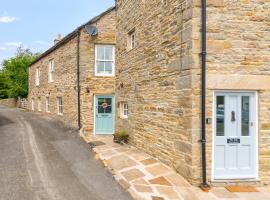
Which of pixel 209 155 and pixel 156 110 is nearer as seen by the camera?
pixel 209 155

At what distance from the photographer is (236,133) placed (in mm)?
7086

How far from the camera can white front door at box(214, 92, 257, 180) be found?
Answer: 23.1ft

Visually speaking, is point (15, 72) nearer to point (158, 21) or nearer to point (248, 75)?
point (158, 21)

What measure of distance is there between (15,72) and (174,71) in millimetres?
33181

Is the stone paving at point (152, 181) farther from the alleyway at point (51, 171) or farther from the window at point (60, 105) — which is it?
the window at point (60, 105)

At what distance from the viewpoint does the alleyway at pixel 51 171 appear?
6.34 m

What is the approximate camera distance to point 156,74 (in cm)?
886

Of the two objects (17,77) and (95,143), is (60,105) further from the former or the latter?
(17,77)

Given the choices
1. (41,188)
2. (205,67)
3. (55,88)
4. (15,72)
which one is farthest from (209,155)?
(15,72)

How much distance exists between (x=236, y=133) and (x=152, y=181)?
261 cm

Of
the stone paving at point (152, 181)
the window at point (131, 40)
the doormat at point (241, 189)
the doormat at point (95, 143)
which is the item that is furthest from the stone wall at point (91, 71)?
the doormat at point (241, 189)

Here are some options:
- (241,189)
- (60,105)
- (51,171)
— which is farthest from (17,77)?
(241,189)

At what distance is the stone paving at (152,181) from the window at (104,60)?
615cm

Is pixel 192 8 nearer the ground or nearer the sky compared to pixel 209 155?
nearer the sky
